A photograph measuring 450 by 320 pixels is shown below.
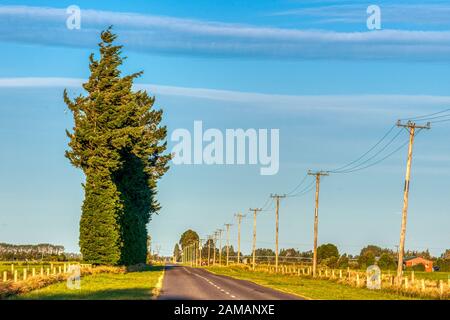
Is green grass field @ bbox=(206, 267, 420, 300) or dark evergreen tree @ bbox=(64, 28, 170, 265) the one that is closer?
green grass field @ bbox=(206, 267, 420, 300)

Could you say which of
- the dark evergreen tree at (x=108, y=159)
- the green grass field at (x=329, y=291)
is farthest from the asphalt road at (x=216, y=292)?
the dark evergreen tree at (x=108, y=159)

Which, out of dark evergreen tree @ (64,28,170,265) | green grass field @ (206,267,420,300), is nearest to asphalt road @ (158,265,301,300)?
green grass field @ (206,267,420,300)

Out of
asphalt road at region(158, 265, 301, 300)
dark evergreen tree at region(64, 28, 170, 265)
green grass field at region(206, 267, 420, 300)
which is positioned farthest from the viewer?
dark evergreen tree at region(64, 28, 170, 265)

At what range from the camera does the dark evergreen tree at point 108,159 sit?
72.5 m

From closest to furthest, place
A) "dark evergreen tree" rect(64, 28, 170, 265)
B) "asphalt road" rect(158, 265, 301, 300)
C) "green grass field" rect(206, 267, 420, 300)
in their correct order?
"asphalt road" rect(158, 265, 301, 300) < "green grass field" rect(206, 267, 420, 300) < "dark evergreen tree" rect(64, 28, 170, 265)

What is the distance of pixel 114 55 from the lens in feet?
268

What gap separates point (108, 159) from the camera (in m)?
73.9

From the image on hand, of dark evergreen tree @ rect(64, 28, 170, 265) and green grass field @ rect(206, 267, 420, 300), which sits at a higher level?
dark evergreen tree @ rect(64, 28, 170, 265)

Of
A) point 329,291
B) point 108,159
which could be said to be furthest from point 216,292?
point 108,159

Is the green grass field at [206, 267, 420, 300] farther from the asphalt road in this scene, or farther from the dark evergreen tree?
the dark evergreen tree

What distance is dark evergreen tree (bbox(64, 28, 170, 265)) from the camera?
7250cm

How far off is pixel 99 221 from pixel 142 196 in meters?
22.3
